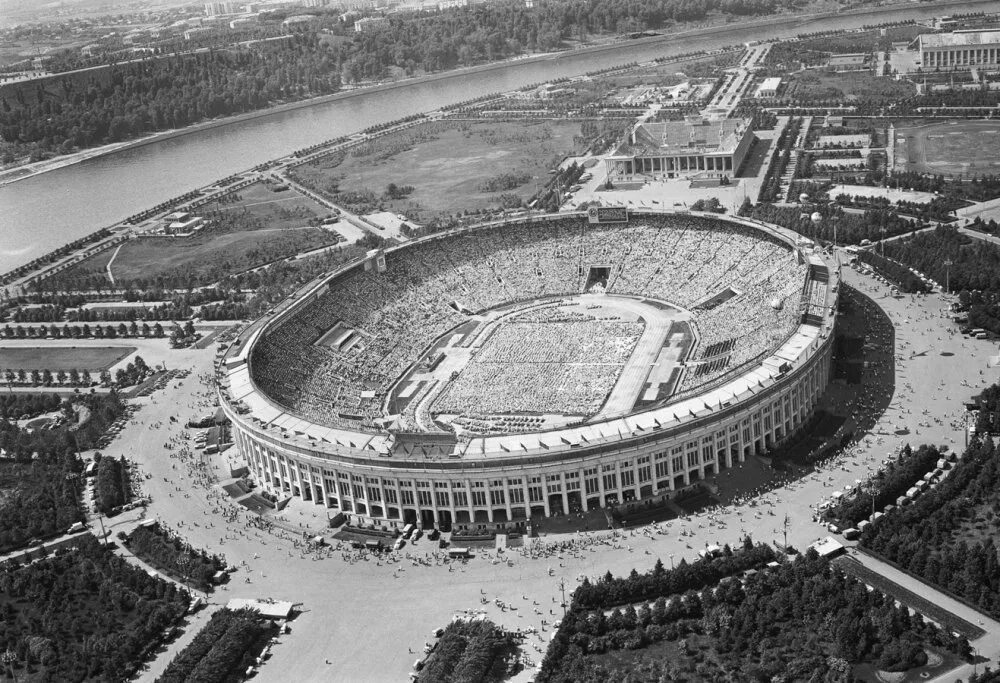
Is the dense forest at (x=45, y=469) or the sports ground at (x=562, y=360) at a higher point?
the sports ground at (x=562, y=360)

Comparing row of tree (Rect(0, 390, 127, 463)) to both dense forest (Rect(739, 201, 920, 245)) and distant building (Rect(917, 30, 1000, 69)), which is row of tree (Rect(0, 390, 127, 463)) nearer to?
dense forest (Rect(739, 201, 920, 245))

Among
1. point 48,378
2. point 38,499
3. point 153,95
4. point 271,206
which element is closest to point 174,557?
point 38,499

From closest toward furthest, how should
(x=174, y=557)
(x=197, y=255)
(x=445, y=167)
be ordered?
(x=174, y=557)
(x=197, y=255)
(x=445, y=167)

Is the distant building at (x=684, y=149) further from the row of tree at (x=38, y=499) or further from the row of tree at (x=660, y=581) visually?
the row of tree at (x=660, y=581)

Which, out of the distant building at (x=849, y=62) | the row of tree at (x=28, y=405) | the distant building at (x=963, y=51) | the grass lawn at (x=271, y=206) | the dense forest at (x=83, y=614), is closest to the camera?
the dense forest at (x=83, y=614)

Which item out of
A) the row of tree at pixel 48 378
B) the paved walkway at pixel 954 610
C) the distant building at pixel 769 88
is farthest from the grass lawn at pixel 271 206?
the paved walkway at pixel 954 610

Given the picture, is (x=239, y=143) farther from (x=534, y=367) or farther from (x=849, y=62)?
(x=534, y=367)
